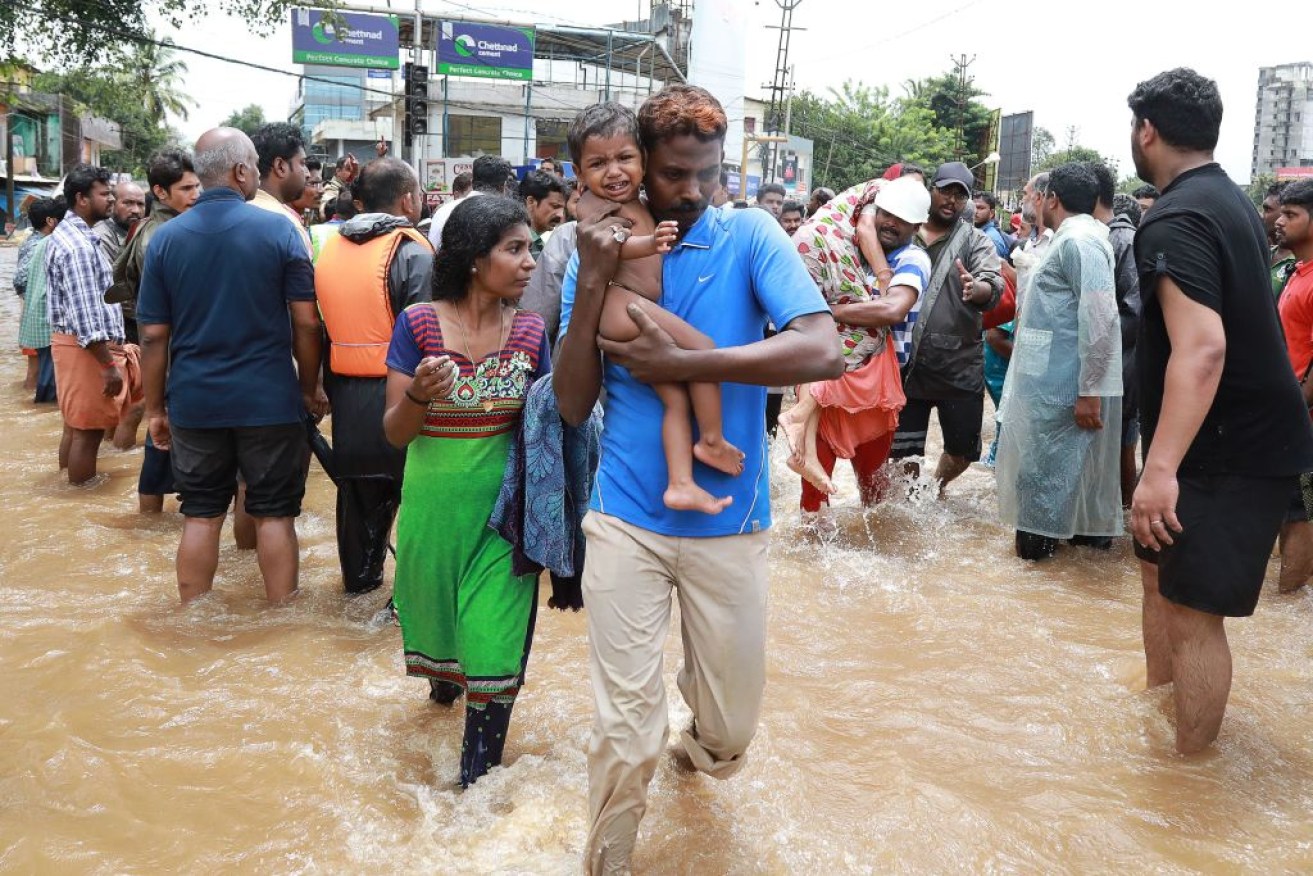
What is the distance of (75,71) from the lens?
56.9 ft

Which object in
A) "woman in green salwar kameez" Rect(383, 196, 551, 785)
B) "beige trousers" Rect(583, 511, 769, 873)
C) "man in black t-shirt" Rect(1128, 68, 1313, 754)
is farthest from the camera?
"woman in green salwar kameez" Rect(383, 196, 551, 785)

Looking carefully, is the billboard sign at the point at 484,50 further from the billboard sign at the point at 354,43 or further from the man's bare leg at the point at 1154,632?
the man's bare leg at the point at 1154,632

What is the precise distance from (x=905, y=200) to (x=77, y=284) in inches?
201

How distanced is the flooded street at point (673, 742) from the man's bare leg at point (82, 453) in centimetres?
156

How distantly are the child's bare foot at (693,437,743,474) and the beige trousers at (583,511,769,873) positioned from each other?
0.67 ft

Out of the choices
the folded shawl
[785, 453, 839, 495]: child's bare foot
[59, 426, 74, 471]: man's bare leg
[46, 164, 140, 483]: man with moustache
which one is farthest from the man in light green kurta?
[59, 426, 74, 471]: man's bare leg

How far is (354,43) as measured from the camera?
3794 cm

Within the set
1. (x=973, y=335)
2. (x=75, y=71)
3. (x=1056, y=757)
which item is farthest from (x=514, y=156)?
(x=1056, y=757)

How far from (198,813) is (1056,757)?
2.87 metres

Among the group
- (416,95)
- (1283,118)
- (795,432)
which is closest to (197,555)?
(795,432)

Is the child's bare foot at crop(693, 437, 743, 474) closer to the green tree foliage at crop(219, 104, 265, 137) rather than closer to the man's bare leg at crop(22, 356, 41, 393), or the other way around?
the man's bare leg at crop(22, 356, 41, 393)

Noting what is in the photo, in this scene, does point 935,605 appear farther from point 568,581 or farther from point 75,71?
point 75,71

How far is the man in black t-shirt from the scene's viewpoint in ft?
10.3

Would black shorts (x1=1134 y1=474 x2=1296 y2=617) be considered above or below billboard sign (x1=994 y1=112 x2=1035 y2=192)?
below
